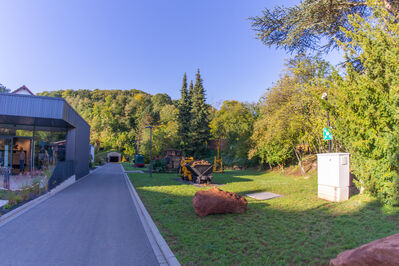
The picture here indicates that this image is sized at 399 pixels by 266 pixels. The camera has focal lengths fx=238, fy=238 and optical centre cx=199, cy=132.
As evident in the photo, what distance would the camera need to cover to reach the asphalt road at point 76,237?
13.6ft

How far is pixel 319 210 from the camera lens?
22.6 ft

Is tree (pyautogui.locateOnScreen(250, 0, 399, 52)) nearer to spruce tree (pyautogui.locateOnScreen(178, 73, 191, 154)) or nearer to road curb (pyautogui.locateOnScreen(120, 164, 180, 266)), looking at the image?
road curb (pyautogui.locateOnScreen(120, 164, 180, 266))

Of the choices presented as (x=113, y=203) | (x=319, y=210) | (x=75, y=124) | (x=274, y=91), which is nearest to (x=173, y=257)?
(x=319, y=210)

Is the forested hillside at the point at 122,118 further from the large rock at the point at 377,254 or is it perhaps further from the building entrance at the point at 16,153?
the large rock at the point at 377,254

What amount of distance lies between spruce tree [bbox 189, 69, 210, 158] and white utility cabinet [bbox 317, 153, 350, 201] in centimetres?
2740

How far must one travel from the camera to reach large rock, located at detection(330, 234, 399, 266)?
2037 millimetres

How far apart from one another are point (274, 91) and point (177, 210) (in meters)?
14.1

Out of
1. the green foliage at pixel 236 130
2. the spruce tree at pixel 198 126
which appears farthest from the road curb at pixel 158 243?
the spruce tree at pixel 198 126

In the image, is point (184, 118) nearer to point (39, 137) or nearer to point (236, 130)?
point (236, 130)

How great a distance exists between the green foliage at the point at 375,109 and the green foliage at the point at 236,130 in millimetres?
18747

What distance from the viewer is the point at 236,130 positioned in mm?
35844

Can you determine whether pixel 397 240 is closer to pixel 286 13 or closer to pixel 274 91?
pixel 286 13

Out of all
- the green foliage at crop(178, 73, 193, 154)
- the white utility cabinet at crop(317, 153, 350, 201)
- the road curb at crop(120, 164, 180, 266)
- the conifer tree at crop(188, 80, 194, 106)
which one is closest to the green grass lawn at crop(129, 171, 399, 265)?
the road curb at crop(120, 164, 180, 266)

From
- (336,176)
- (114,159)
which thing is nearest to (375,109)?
(336,176)
